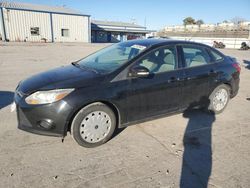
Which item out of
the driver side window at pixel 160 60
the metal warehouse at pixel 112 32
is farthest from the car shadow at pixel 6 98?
the metal warehouse at pixel 112 32

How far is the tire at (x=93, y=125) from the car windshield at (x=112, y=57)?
0.65m

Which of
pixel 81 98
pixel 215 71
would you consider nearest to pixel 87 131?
pixel 81 98

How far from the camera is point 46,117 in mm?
3145

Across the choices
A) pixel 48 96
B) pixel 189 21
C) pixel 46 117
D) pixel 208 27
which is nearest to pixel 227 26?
pixel 208 27

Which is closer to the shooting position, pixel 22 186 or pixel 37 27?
pixel 22 186

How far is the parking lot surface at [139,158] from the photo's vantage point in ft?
9.00

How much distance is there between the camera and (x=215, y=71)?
4668mm

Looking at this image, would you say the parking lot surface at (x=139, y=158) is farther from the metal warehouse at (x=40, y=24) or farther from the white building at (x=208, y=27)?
the white building at (x=208, y=27)

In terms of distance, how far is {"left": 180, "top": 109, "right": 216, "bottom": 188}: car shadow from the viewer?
2.81 meters

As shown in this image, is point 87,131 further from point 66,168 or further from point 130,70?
point 130,70

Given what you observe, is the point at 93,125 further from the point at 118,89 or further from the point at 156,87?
the point at 156,87

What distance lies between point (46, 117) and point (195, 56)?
3.08 metres

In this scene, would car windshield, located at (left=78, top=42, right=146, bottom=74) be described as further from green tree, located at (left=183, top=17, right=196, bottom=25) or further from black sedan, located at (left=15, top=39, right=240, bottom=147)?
green tree, located at (left=183, top=17, right=196, bottom=25)

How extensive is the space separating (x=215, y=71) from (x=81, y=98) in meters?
2.96
